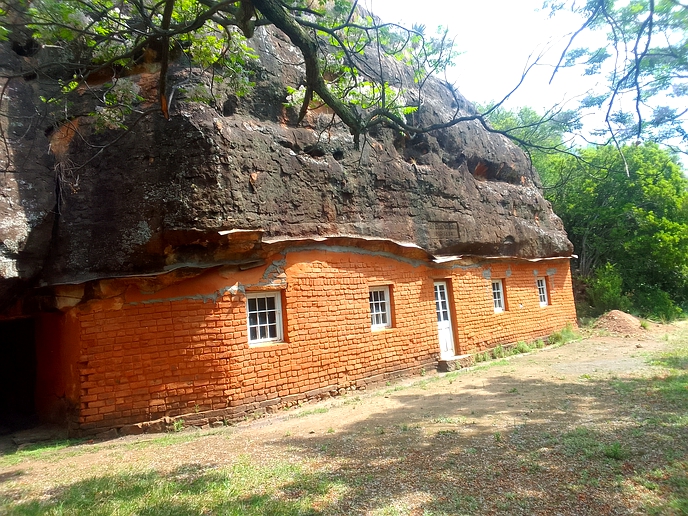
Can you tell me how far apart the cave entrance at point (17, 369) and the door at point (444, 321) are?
8.79 metres

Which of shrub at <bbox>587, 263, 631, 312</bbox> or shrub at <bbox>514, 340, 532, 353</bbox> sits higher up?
shrub at <bbox>587, 263, 631, 312</bbox>

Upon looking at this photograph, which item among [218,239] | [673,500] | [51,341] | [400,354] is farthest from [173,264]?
[673,500]

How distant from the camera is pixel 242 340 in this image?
7496 mm

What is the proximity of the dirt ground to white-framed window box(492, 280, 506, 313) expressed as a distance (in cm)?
378

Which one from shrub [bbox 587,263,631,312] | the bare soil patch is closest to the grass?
the bare soil patch

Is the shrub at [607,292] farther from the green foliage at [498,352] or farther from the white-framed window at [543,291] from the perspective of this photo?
the green foliage at [498,352]

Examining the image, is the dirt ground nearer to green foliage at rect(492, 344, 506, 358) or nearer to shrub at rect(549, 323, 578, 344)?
green foliage at rect(492, 344, 506, 358)

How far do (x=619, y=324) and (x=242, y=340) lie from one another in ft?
46.0

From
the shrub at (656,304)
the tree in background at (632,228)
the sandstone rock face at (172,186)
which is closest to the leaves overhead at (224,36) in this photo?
the sandstone rock face at (172,186)

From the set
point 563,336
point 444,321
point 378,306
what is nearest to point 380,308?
point 378,306

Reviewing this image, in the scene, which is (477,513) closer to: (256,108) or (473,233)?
(256,108)

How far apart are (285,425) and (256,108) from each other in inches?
228

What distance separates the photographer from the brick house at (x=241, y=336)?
6836 millimetres

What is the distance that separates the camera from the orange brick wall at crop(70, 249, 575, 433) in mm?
6809
